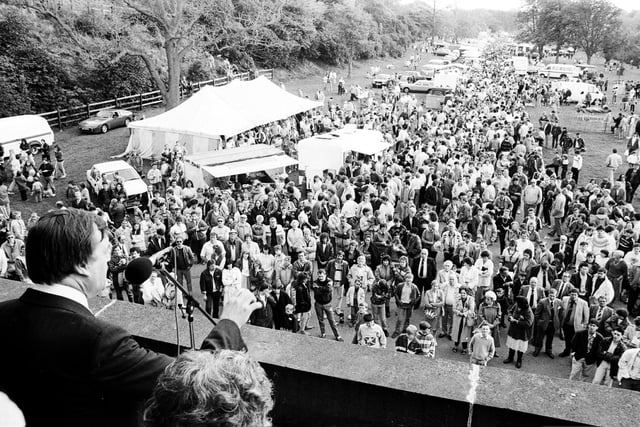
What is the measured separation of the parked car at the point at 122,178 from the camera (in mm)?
17156

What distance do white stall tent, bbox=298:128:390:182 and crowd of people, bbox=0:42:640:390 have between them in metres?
0.50

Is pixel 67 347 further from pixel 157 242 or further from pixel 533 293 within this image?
pixel 157 242

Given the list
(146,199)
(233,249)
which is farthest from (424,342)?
(146,199)

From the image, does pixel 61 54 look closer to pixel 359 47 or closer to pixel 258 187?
pixel 258 187

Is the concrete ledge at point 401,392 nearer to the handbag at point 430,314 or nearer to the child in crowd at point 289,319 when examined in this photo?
the child in crowd at point 289,319

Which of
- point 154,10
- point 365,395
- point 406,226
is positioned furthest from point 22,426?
point 154,10

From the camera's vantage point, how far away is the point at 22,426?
175 cm

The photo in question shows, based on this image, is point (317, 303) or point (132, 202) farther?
point (132, 202)

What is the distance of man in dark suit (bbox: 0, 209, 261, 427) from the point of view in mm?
1682

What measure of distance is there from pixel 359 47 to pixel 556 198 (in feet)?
163

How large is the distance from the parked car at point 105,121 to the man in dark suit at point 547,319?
2329 centimetres

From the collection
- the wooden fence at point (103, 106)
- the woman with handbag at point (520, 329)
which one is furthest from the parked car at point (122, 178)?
the wooden fence at point (103, 106)

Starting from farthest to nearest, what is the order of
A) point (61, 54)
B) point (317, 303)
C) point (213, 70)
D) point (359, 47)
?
point (359, 47) < point (213, 70) < point (61, 54) < point (317, 303)

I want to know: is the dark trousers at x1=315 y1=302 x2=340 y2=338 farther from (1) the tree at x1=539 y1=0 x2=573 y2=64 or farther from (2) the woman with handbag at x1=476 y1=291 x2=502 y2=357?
(1) the tree at x1=539 y1=0 x2=573 y2=64
